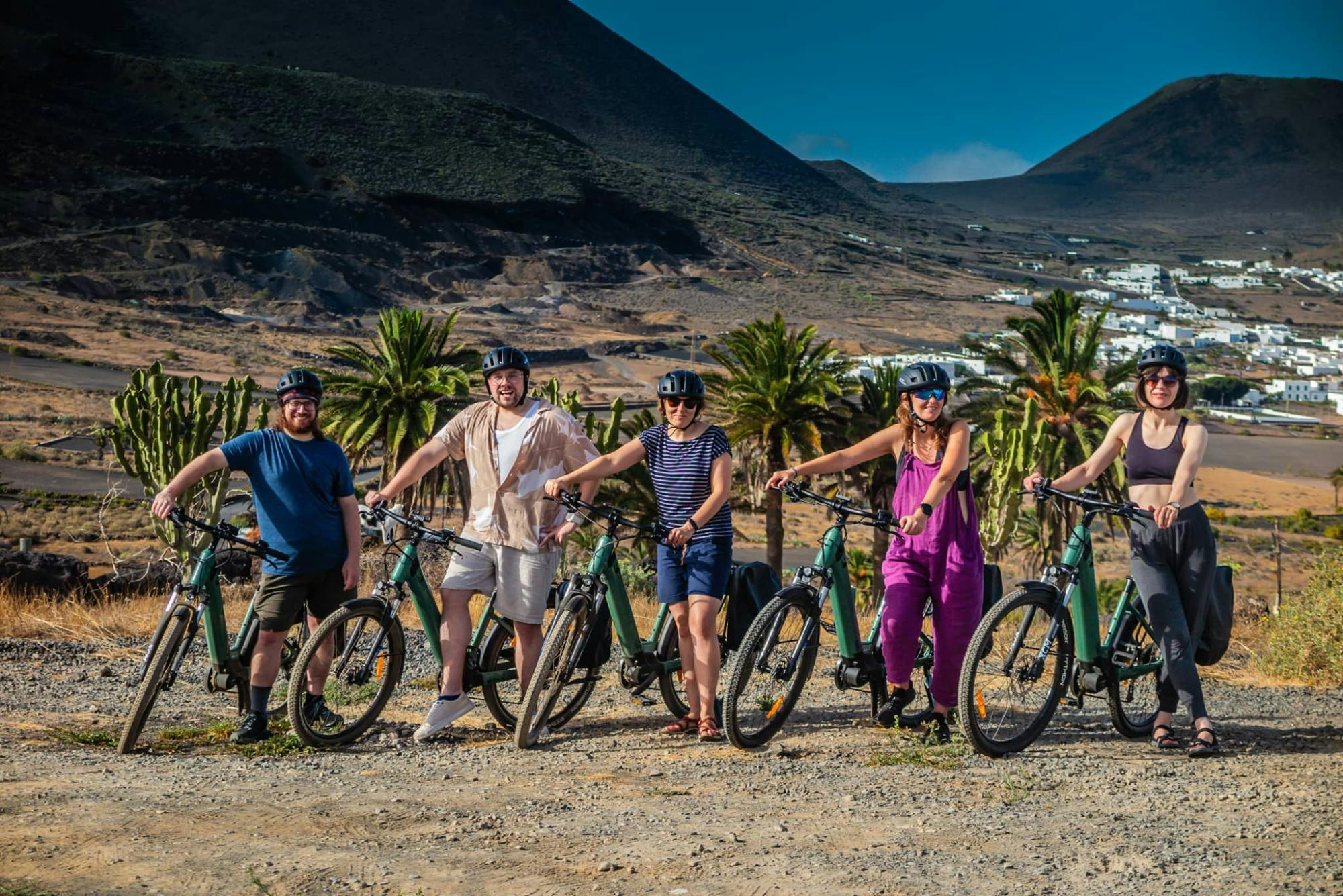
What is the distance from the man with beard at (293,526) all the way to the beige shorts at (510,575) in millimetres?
598

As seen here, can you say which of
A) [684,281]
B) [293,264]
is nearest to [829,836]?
[293,264]

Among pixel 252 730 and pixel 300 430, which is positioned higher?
pixel 300 430

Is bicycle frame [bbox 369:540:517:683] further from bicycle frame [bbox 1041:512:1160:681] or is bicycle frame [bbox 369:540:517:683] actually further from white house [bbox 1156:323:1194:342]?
white house [bbox 1156:323:1194:342]

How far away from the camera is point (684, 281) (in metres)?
160

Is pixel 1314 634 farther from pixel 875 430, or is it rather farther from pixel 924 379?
pixel 875 430

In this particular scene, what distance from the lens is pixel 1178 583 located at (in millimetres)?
6848

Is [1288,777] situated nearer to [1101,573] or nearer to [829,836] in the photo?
[829,836]

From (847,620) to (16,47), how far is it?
195 meters

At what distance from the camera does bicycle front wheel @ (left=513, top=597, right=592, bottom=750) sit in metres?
6.81

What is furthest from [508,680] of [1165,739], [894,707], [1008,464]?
[1008,464]

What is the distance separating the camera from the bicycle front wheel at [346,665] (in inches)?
263

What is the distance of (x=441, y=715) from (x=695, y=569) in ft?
5.04

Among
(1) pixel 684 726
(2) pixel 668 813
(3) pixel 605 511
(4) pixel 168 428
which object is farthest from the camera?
(4) pixel 168 428

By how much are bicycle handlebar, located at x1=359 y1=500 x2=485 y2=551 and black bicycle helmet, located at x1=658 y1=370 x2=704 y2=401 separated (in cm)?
125
